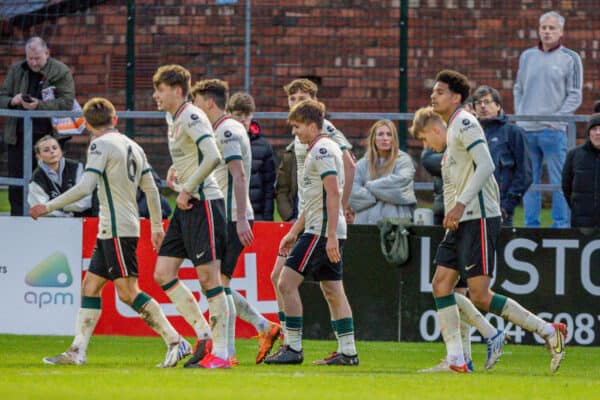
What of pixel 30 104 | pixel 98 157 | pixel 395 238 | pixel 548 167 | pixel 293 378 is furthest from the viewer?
pixel 30 104

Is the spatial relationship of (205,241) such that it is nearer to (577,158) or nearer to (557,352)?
(557,352)

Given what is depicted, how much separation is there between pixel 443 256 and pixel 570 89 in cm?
505

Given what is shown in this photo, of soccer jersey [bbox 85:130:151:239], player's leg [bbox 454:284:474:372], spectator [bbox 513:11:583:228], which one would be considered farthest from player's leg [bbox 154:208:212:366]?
spectator [bbox 513:11:583:228]

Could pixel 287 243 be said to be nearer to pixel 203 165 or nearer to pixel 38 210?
pixel 203 165

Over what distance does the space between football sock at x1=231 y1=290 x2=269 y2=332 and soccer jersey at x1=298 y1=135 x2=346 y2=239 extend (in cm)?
108

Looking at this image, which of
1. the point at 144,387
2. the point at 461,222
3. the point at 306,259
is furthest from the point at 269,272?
the point at 144,387

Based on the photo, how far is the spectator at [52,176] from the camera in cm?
1413

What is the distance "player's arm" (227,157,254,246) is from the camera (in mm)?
10695

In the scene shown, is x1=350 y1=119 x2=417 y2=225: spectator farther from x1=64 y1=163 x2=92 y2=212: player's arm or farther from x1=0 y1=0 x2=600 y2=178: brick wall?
x1=64 y1=163 x2=92 y2=212: player's arm

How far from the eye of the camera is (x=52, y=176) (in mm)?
14242

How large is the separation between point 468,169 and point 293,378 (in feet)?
6.65

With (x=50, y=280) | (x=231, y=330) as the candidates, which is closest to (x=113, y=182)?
(x=231, y=330)

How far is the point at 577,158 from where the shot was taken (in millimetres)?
13555

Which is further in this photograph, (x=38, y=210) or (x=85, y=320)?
(x=85, y=320)
